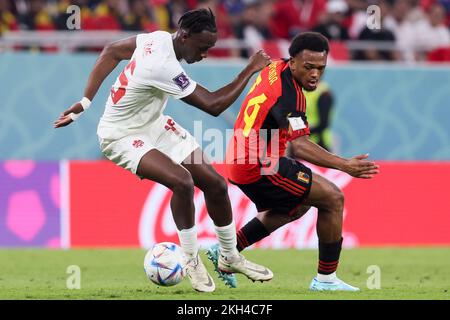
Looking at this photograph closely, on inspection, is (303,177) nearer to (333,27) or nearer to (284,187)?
(284,187)

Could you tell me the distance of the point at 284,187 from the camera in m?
8.82

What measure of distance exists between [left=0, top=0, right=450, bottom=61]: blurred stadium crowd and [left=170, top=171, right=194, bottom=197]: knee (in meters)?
8.96

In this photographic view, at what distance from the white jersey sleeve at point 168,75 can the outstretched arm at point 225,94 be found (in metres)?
0.08

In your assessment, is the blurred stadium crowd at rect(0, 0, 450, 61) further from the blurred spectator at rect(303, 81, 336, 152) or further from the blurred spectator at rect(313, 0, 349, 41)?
the blurred spectator at rect(303, 81, 336, 152)

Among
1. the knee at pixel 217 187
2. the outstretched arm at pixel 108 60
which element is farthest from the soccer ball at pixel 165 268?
the outstretched arm at pixel 108 60

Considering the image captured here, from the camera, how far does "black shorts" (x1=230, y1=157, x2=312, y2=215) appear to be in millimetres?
8742

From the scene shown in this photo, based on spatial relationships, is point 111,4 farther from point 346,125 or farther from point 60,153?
point 346,125

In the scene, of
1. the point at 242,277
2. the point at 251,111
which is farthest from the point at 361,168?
the point at 242,277

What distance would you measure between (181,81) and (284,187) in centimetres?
124

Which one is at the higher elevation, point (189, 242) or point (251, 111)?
point (251, 111)

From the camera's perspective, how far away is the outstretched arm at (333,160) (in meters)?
8.29

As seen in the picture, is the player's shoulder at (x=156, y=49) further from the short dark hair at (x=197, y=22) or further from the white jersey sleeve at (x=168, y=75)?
the short dark hair at (x=197, y=22)

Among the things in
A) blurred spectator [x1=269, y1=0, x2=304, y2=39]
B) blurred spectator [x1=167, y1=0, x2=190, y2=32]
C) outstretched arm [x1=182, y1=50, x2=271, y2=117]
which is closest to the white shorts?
outstretched arm [x1=182, y1=50, x2=271, y2=117]

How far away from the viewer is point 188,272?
8.87 metres
